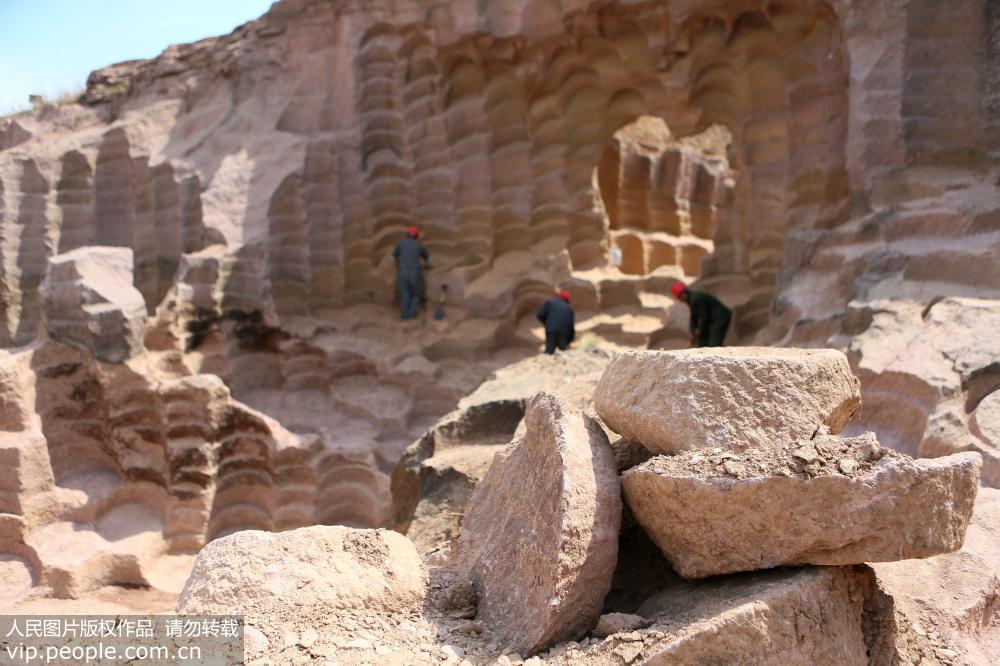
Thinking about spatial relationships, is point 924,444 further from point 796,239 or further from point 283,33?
point 283,33

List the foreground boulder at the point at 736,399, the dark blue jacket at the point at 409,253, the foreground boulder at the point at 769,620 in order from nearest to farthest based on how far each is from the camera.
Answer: the foreground boulder at the point at 769,620, the foreground boulder at the point at 736,399, the dark blue jacket at the point at 409,253

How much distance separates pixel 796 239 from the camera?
802cm

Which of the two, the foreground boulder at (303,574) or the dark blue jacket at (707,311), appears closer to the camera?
the foreground boulder at (303,574)

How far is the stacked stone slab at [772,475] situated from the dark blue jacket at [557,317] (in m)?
6.37

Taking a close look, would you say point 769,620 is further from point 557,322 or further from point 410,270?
point 410,270

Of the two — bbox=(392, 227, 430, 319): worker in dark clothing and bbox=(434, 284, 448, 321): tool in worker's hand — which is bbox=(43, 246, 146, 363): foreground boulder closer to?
bbox=(392, 227, 430, 319): worker in dark clothing

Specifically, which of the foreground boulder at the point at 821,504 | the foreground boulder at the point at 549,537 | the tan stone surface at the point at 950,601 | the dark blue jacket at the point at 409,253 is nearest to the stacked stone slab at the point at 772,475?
the foreground boulder at the point at 821,504

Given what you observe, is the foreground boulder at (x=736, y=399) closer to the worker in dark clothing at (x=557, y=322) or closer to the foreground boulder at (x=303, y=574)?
the foreground boulder at (x=303, y=574)

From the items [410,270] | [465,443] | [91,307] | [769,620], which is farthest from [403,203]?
[769,620]

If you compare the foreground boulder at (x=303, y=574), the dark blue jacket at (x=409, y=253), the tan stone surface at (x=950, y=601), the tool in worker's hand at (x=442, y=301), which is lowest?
the tan stone surface at (x=950, y=601)

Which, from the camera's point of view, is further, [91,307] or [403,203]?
[403,203]

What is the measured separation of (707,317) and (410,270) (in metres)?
3.81

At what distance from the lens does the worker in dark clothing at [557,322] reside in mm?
9227

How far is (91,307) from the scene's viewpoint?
326 inches
